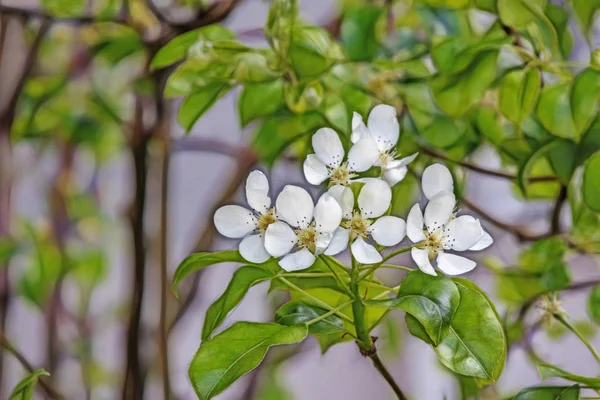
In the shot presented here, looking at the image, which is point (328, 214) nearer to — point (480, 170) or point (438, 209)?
point (438, 209)

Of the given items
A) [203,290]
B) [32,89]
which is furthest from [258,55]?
[203,290]

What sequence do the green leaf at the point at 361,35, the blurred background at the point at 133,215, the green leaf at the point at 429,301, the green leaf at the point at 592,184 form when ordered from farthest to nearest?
the blurred background at the point at 133,215, the green leaf at the point at 361,35, the green leaf at the point at 592,184, the green leaf at the point at 429,301

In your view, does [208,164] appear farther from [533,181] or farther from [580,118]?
[580,118]

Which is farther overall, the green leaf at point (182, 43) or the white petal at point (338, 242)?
the green leaf at point (182, 43)

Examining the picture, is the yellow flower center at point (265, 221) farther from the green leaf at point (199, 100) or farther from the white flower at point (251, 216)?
the green leaf at point (199, 100)

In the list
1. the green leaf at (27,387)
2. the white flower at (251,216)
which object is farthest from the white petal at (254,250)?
the green leaf at (27,387)

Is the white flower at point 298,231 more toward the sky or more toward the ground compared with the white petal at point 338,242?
more toward the sky

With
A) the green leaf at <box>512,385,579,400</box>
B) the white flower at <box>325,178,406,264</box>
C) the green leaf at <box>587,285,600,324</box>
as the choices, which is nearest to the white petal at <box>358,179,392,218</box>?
the white flower at <box>325,178,406,264</box>
